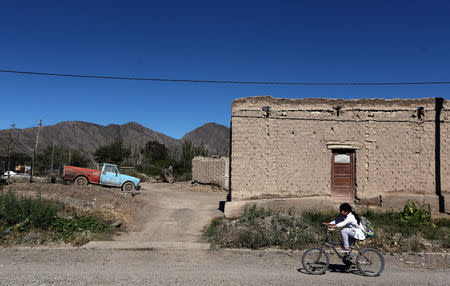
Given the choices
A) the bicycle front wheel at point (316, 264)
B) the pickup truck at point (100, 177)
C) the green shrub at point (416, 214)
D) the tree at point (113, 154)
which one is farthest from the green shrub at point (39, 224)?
the tree at point (113, 154)

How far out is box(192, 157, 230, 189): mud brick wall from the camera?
2141 centimetres

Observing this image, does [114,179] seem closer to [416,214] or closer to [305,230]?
[305,230]

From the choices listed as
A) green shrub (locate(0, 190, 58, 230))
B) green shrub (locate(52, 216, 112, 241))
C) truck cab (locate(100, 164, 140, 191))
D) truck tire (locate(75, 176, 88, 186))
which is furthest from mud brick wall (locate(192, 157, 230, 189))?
green shrub (locate(0, 190, 58, 230))

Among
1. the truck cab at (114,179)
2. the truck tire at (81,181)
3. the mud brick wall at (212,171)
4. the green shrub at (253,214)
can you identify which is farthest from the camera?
the mud brick wall at (212,171)

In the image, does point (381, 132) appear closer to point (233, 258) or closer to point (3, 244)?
point (233, 258)

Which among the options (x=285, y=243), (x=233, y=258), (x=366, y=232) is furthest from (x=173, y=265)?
(x=366, y=232)

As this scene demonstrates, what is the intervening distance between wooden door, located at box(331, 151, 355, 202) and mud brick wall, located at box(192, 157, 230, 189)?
10736mm

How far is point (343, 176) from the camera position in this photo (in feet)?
35.9

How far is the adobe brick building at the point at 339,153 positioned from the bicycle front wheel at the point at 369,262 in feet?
14.9

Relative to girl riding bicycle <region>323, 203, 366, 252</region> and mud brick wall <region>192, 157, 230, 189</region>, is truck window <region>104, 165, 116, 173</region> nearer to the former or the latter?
mud brick wall <region>192, 157, 230, 189</region>

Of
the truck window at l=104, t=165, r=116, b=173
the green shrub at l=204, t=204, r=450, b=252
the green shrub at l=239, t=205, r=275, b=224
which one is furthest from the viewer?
the truck window at l=104, t=165, r=116, b=173

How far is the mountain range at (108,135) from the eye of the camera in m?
67.5

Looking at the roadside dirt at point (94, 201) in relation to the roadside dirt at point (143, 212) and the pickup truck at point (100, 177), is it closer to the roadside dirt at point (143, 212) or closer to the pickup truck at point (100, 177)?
the roadside dirt at point (143, 212)

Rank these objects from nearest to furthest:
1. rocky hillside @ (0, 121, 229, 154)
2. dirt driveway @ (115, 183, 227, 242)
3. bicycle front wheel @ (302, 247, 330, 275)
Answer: bicycle front wheel @ (302, 247, 330, 275), dirt driveway @ (115, 183, 227, 242), rocky hillside @ (0, 121, 229, 154)
